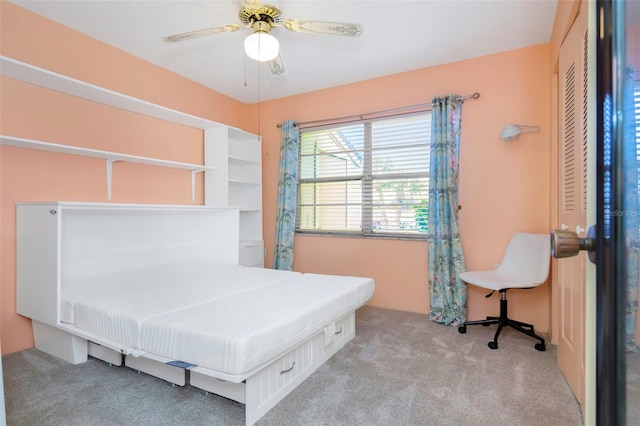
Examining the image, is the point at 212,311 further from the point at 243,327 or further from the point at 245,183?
the point at 245,183

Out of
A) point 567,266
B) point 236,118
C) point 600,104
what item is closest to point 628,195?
point 600,104

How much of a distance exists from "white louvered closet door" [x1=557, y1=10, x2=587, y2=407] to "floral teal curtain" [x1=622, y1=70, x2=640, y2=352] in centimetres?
107

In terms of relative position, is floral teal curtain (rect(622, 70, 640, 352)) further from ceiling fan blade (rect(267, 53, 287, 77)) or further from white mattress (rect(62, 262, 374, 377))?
ceiling fan blade (rect(267, 53, 287, 77))

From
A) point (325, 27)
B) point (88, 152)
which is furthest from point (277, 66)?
point (88, 152)

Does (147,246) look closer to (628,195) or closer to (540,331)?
(628,195)

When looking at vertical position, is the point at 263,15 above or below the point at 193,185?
above

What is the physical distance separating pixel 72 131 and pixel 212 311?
2.01 meters

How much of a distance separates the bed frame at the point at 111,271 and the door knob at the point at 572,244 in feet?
4.06

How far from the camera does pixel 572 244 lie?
1.84 feet

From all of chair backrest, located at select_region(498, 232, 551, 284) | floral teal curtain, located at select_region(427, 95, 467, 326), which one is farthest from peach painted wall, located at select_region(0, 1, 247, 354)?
chair backrest, located at select_region(498, 232, 551, 284)

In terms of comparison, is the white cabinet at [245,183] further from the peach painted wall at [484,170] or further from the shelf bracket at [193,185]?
the peach painted wall at [484,170]

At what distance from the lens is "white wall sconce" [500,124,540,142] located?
2701 mm

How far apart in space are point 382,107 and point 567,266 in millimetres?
2281

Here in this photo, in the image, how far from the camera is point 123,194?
290 centimetres
